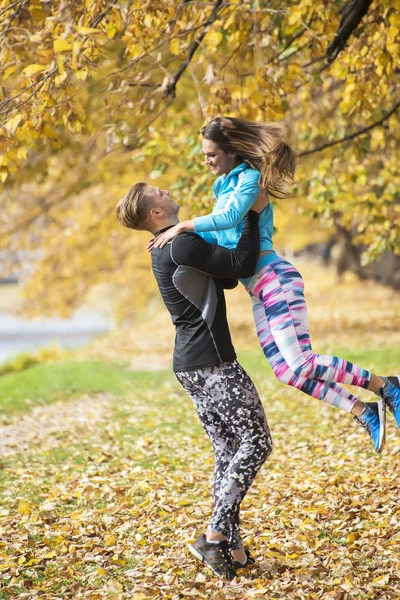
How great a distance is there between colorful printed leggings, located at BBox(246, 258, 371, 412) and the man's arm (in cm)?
20

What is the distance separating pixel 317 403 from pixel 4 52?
639cm

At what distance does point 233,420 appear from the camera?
149 inches

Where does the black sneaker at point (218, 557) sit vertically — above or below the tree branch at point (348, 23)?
below

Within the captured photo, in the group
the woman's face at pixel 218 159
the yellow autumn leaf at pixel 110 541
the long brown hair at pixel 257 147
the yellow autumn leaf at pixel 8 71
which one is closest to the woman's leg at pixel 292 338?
the long brown hair at pixel 257 147

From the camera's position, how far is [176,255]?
3.56 m

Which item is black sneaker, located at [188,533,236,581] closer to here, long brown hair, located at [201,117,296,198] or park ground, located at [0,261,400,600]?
park ground, located at [0,261,400,600]

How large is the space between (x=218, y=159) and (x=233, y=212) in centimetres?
40

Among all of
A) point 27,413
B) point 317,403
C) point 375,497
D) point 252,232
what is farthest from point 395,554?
point 27,413

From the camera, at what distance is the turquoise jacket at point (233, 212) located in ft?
11.6

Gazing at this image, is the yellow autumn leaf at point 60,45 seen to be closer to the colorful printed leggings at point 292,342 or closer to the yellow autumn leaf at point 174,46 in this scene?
the colorful printed leggings at point 292,342

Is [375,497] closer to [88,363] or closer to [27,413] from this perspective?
[27,413]

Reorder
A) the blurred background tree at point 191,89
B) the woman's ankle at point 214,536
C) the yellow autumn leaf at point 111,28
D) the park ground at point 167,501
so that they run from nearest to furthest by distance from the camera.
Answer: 1. the woman's ankle at point 214,536
2. the park ground at point 167,501
3. the blurred background tree at point 191,89
4. the yellow autumn leaf at point 111,28

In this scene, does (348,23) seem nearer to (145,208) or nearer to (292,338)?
(145,208)

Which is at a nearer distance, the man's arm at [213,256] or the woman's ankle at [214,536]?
the man's arm at [213,256]
